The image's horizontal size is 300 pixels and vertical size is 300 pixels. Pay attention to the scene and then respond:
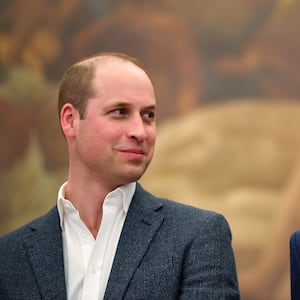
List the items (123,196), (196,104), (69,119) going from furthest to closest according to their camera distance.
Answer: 1. (196,104)
2. (69,119)
3. (123,196)

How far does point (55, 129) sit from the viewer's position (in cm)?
670

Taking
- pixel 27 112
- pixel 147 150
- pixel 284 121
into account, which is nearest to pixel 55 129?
pixel 27 112

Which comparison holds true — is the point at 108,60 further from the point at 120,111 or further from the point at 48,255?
the point at 48,255

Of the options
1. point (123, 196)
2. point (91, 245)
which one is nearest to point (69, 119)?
point (123, 196)

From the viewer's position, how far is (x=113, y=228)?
2.81m

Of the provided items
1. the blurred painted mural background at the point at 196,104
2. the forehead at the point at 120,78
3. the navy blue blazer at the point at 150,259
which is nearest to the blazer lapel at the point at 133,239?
the navy blue blazer at the point at 150,259

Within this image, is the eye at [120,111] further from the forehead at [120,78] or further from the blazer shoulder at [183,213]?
the blazer shoulder at [183,213]

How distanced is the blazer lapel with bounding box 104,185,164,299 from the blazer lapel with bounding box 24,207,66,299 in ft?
0.73

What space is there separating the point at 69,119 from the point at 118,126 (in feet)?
0.96

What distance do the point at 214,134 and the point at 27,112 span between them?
183 cm

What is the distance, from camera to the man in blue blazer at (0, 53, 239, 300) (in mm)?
2633

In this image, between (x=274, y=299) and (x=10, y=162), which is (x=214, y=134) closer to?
(x=274, y=299)

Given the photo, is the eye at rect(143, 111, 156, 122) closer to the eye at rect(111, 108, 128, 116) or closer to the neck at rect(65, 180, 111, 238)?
the eye at rect(111, 108, 128, 116)

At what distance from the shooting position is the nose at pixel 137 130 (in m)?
2.71
